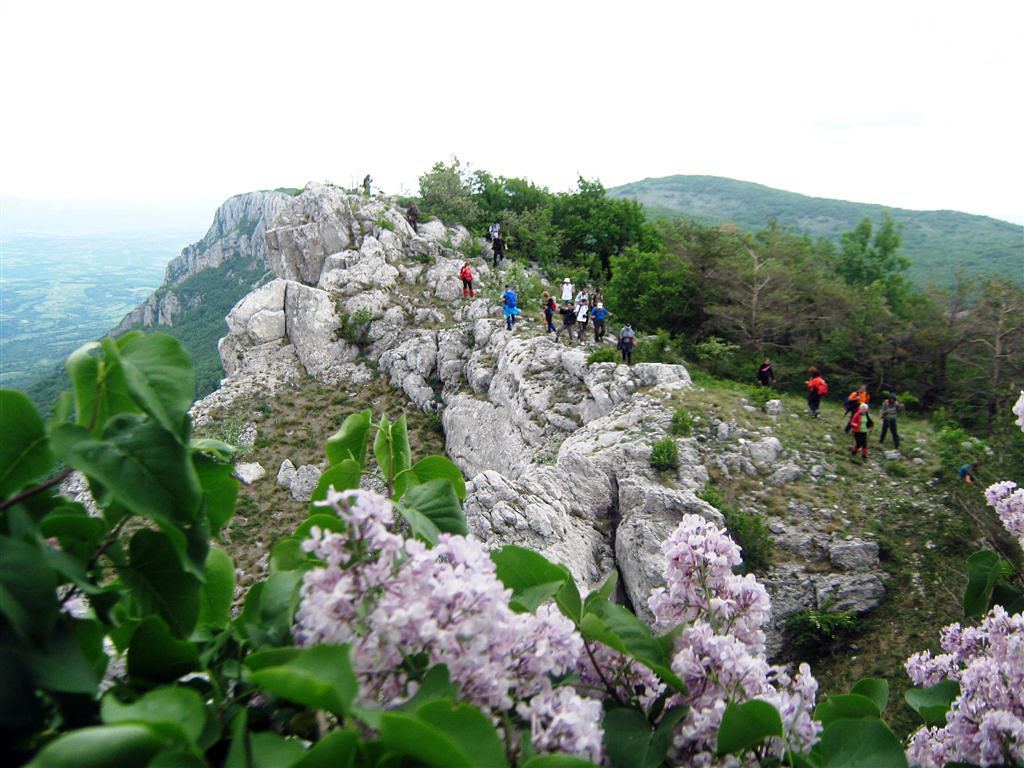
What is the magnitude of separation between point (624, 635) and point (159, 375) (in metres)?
1.09

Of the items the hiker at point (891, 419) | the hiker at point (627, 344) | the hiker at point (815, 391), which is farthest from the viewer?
the hiker at point (627, 344)

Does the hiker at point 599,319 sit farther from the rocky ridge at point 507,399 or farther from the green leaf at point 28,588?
the green leaf at point 28,588

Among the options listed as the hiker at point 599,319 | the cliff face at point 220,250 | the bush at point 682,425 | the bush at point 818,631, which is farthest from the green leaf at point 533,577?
the cliff face at point 220,250

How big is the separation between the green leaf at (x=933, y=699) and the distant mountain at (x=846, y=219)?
4388 cm

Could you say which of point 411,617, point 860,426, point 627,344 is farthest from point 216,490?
point 627,344

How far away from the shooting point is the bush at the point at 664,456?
40.5ft

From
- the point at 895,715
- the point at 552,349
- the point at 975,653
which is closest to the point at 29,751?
the point at 975,653

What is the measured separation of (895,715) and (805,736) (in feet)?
31.3

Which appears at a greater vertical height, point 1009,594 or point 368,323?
point 1009,594

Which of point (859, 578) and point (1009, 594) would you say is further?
point (859, 578)

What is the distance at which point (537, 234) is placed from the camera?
27.9 meters

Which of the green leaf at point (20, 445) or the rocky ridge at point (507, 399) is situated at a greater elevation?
the green leaf at point (20, 445)

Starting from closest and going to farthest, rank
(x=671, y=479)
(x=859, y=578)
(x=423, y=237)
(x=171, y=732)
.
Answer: (x=171, y=732) < (x=859, y=578) < (x=671, y=479) < (x=423, y=237)

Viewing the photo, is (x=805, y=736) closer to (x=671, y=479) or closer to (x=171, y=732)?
(x=171, y=732)
